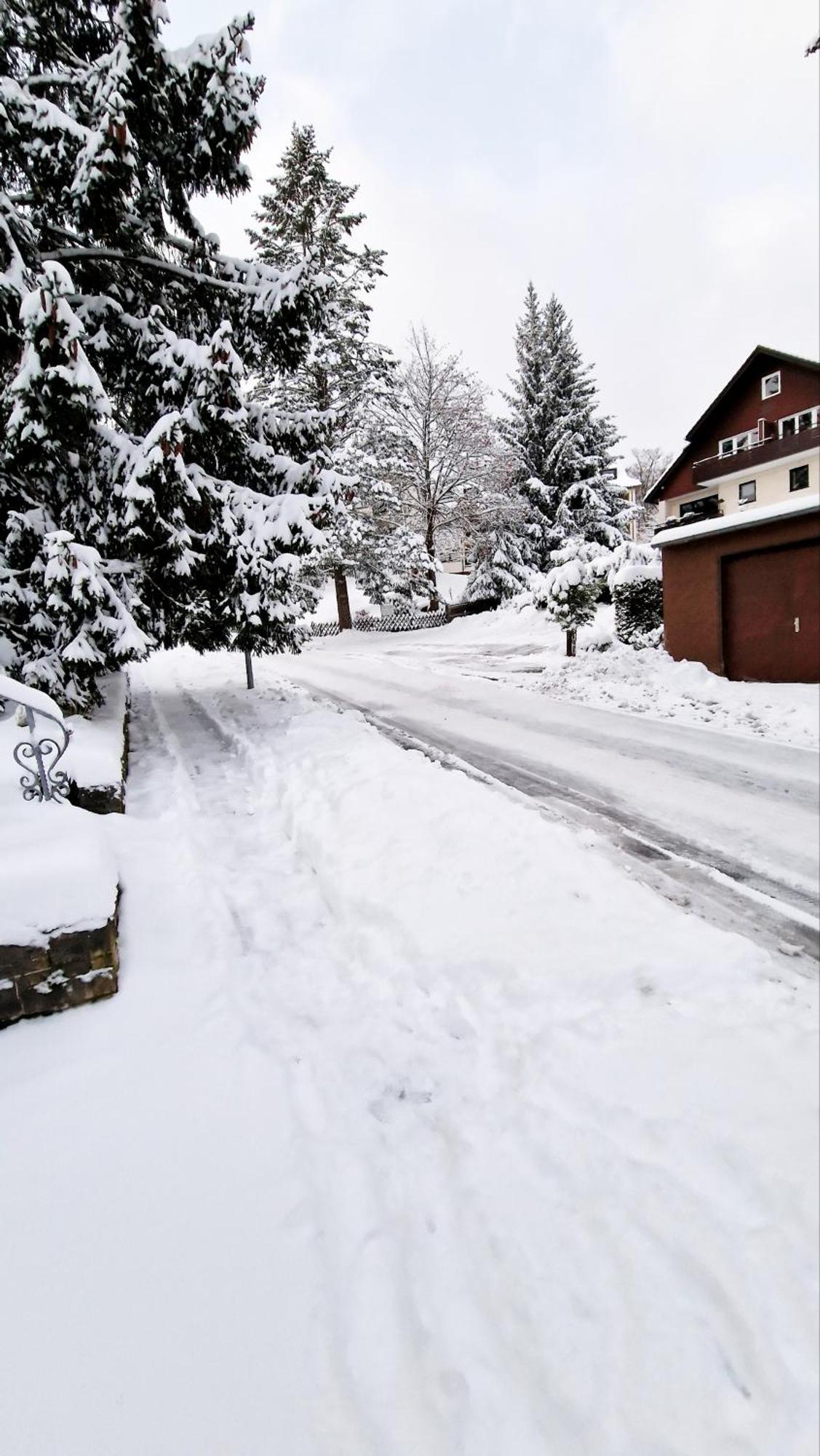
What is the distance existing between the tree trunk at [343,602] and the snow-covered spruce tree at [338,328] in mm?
849

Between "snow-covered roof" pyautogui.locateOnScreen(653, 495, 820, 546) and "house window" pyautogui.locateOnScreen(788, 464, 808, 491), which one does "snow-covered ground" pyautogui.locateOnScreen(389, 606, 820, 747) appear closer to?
"snow-covered roof" pyautogui.locateOnScreen(653, 495, 820, 546)

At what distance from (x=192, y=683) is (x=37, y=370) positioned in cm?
745

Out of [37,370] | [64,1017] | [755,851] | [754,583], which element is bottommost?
[755,851]

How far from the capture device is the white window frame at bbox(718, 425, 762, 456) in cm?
2602

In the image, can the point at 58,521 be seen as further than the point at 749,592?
No

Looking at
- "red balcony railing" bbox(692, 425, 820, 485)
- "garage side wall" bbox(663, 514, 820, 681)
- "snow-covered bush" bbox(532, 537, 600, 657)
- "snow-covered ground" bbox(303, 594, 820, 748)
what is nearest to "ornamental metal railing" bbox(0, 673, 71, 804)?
"snow-covered ground" bbox(303, 594, 820, 748)

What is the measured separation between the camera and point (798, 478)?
25062 millimetres

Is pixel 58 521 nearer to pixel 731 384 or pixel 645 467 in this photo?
pixel 731 384

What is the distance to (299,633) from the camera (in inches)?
383

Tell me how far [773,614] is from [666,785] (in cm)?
673

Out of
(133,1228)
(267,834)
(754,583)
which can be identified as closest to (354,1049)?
(133,1228)

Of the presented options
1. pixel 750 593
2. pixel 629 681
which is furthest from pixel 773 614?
pixel 629 681

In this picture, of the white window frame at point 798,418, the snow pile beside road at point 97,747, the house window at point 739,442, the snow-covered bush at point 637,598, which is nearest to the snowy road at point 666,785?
the snow pile beside road at point 97,747

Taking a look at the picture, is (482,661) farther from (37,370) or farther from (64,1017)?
(64,1017)
